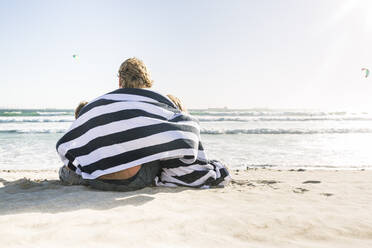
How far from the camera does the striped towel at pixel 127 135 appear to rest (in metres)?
2.77

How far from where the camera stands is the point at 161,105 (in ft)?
9.73

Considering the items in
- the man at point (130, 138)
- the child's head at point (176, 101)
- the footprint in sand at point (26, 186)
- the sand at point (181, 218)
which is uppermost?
the child's head at point (176, 101)

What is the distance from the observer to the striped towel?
277cm

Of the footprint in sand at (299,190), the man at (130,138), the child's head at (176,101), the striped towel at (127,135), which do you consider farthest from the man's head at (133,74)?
the footprint in sand at (299,190)

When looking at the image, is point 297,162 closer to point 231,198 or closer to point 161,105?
point 231,198

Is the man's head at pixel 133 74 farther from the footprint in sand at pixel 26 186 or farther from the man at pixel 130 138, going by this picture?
the footprint in sand at pixel 26 186

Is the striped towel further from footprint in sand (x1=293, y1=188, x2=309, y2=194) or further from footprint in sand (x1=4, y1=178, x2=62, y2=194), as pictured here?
footprint in sand (x1=293, y1=188, x2=309, y2=194)

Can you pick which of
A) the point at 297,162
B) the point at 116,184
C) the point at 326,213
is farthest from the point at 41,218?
the point at 297,162

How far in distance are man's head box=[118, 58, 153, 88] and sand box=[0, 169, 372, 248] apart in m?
1.09

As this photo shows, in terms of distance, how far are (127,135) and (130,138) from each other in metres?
0.04

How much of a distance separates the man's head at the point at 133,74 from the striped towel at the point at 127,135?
0.40 feet

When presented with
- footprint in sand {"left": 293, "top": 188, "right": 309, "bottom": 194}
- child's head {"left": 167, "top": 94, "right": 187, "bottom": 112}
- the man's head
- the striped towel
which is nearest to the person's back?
the man's head

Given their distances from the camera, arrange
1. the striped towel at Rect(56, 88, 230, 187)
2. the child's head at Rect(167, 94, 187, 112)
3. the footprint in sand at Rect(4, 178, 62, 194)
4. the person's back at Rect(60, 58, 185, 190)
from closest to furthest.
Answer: the striped towel at Rect(56, 88, 230, 187) < the person's back at Rect(60, 58, 185, 190) < the footprint in sand at Rect(4, 178, 62, 194) < the child's head at Rect(167, 94, 187, 112)

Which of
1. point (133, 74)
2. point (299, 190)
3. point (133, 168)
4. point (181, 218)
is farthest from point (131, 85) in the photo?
point (299, 190)
